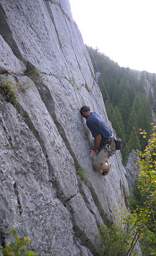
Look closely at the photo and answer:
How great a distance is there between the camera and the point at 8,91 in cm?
688

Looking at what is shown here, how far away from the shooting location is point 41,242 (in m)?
6.52

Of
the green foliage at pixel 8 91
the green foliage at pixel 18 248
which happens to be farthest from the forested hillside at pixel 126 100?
the green foliage at pixel 18 248

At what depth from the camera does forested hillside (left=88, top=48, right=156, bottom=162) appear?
173 feet

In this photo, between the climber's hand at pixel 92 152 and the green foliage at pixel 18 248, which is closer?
the green foliage at pixel 18 248

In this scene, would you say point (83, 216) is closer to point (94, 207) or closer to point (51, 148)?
point (94, 207)

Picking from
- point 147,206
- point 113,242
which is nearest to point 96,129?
point 147,206

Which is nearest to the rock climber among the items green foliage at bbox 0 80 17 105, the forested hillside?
green foliage at bbox 0 80 17 105

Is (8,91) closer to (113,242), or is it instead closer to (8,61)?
(8,61)

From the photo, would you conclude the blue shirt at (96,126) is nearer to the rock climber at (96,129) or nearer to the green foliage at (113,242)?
the rock climber at (96,129)

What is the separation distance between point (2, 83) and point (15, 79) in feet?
2.21

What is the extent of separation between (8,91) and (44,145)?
58.8 inches

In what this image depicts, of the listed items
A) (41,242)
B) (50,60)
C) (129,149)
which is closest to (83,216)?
(41,242)

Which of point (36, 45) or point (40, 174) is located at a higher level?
point (36, 45)

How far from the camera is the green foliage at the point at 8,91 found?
22.4ft
